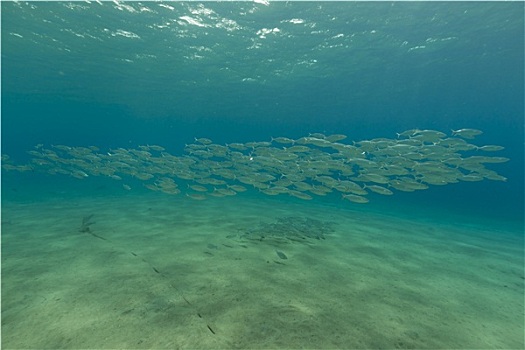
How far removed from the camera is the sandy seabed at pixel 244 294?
12.2 feet

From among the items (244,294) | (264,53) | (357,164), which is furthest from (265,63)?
(244,294)

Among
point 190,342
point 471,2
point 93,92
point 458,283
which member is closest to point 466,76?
point 471,2

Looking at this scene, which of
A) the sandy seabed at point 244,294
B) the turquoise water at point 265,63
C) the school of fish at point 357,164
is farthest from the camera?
the turquoise water at point 265,63

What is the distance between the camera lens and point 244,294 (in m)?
4.82

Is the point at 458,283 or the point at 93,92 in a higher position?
the point at 93,92

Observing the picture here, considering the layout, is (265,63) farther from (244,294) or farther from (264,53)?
(244,294)

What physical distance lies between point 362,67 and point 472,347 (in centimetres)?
3161

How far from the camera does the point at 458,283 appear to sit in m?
6.49

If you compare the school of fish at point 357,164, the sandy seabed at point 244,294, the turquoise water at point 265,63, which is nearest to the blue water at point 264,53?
the turquoise water at point 265,63

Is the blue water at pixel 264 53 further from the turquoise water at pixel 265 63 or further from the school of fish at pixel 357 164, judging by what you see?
the school of fish at pixel 357 164

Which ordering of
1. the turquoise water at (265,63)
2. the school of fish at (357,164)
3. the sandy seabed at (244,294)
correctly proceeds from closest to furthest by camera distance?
the sandy seabed at (244,294) < the school of fish at (357,164) < the turquoise water at (265,63)

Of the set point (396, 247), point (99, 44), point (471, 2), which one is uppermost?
point (471, 2)

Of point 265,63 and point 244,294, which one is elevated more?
point 265,63

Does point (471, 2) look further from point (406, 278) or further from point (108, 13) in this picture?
point (108, 13)
